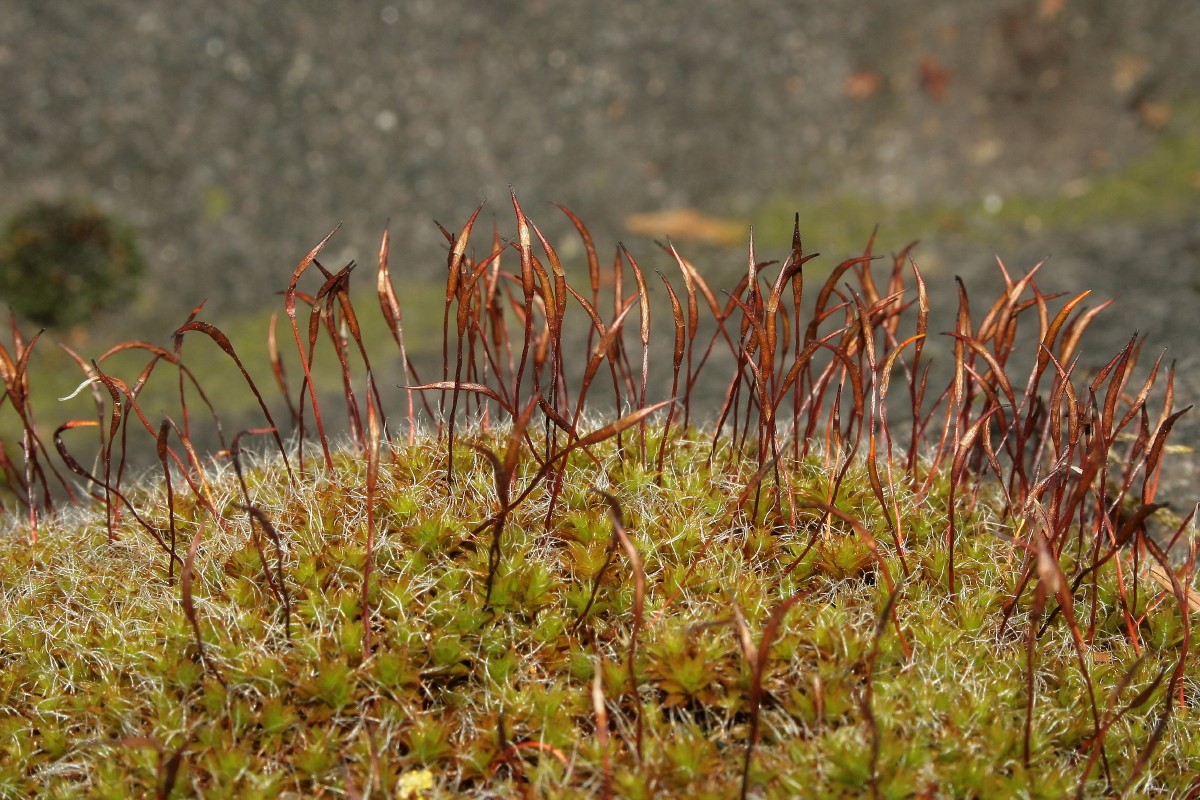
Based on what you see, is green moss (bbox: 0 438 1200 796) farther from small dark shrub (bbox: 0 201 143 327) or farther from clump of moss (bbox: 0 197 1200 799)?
small dark shrub (bbox: 0 201 143 327)

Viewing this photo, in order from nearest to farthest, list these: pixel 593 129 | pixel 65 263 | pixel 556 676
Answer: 1. pixel 556 676
2. pixel 65 263
3. pixel 593 129

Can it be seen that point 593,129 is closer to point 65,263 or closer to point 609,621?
point 65,263

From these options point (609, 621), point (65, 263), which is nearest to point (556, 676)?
point (609, 621)

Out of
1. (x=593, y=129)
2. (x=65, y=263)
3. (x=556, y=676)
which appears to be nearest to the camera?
(x=556, y=676)

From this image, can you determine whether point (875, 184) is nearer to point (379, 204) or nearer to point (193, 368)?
point (379, 204)

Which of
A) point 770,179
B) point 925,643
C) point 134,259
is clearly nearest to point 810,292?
point 770,179

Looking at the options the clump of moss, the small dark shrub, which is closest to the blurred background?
the small dark shrub

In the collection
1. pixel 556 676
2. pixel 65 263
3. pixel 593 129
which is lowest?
pixel 556 676

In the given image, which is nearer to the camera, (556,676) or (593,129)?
(556,676)
